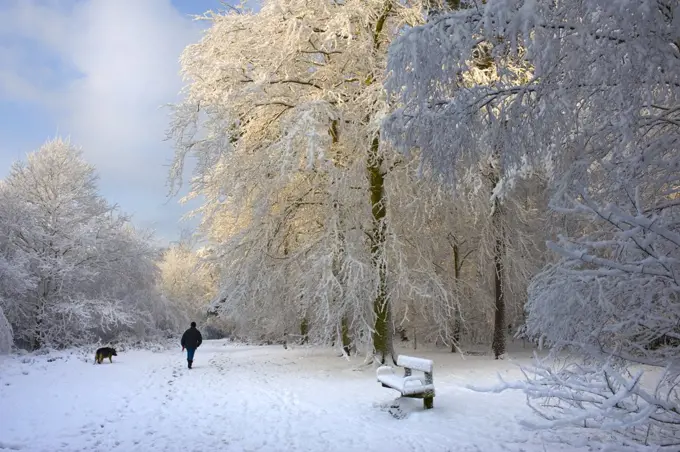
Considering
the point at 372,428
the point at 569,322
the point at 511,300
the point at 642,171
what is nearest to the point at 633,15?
the point at 642,171

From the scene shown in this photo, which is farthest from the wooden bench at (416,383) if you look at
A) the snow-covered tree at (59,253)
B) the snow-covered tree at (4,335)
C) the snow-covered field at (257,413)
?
the snow-covered tree at (59,253)

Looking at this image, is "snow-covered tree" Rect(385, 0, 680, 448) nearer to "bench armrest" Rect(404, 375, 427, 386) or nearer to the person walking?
"bench armrest" Rect(404, 375, 427, 386)

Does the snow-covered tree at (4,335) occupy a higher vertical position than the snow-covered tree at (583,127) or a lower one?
lower

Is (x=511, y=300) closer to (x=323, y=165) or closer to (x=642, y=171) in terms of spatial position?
(x=323, y=165)

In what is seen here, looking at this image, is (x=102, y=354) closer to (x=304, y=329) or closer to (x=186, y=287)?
(x=304, y=329)

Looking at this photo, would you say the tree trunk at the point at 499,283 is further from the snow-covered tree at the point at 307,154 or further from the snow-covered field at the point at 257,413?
the snow-covered tree at the point at 307,154

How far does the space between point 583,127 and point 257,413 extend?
6.14 metres

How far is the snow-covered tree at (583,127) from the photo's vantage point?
11.4 feet

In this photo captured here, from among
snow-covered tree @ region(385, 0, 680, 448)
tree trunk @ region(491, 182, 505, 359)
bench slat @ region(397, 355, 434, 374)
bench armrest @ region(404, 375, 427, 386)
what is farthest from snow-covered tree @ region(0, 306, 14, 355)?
snow-covered tree @ region(385, 0, 680, 448)

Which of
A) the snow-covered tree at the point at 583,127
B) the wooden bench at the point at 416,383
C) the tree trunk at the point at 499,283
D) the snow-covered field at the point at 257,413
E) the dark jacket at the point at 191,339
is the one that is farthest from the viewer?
the dark jacket at the point at 191,339

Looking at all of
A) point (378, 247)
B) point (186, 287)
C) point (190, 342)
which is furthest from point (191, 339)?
point (186, 287)

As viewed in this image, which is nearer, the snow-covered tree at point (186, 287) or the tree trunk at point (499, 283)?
the tree trunk at point (499, 283)

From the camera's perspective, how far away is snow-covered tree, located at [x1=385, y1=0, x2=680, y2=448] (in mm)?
3465

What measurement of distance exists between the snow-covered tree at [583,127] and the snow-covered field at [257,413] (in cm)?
106
